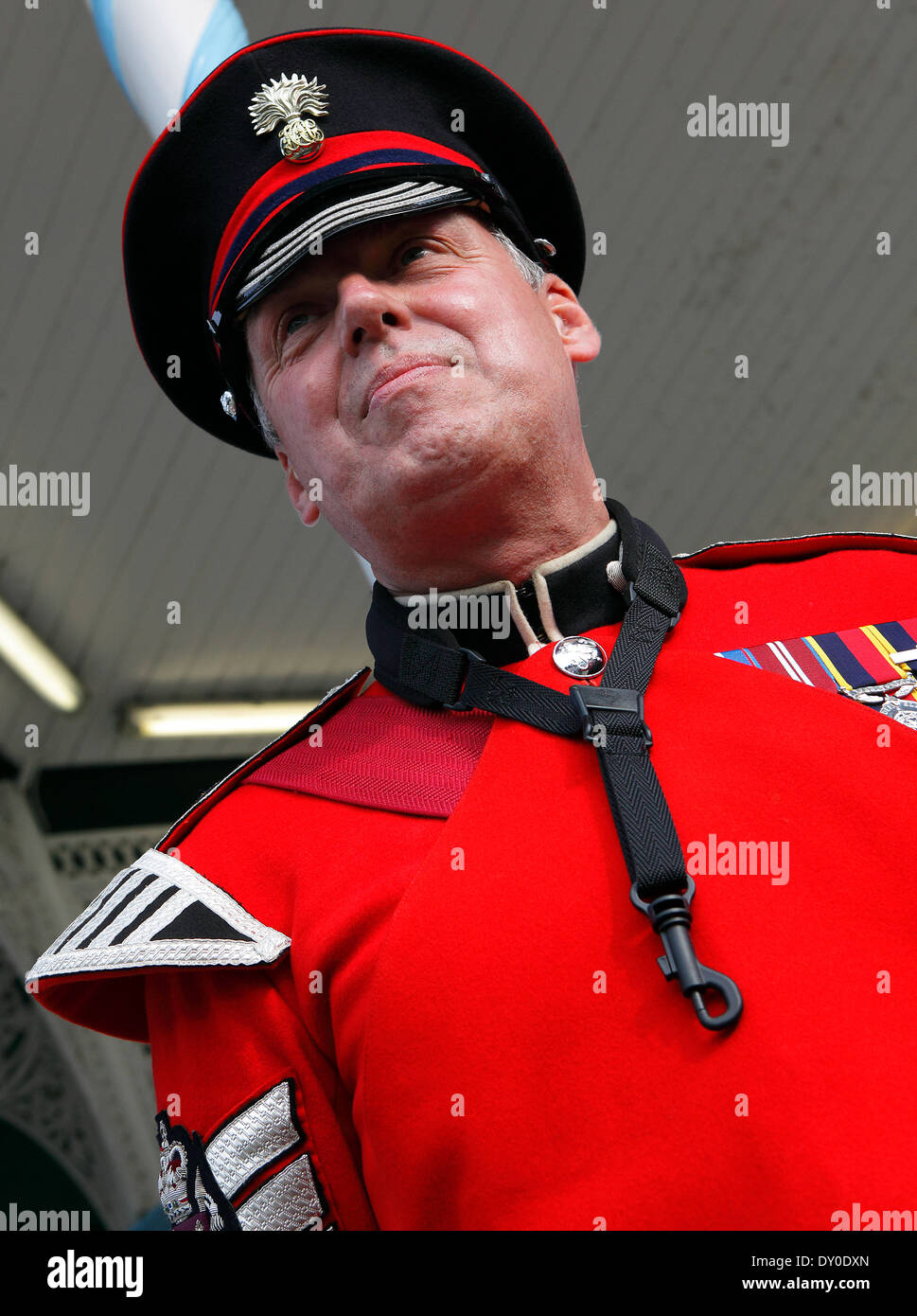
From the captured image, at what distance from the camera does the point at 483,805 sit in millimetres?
1005

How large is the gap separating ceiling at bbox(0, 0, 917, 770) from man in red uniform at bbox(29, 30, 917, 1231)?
1208 millimetres

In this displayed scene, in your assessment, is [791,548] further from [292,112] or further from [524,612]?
[292,112]

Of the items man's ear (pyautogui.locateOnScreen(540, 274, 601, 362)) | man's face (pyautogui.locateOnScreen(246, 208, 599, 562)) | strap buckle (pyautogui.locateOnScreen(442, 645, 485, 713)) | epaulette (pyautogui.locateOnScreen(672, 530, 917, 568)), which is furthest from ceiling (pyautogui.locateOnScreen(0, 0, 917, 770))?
strap buckle (pyautogui.locateOnScreen(442, 645, 485, 713))

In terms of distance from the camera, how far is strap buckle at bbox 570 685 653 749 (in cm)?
99

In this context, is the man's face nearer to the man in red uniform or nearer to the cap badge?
the man in red uniform

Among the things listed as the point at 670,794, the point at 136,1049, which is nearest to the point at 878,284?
the point at 670,794

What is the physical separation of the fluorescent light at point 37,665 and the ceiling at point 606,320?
0.06m

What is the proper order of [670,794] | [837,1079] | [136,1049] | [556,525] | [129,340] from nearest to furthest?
[837,1079] < [670,794] < [556,525] < [129,340] < [136,1049]

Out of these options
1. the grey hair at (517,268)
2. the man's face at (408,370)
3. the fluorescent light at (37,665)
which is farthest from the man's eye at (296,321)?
the fluorescent light at (37,665)

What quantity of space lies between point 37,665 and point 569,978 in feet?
10.8

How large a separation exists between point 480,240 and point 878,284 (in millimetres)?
2053

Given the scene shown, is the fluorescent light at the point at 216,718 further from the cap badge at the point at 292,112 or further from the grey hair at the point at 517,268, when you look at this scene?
the cap badge at the point at 292,112

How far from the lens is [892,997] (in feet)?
2.79

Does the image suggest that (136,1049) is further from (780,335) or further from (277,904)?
(277,904)
